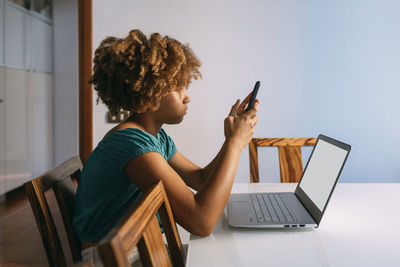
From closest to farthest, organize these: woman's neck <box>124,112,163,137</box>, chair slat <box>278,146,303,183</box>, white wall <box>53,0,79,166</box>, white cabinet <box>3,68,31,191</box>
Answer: woman's neck <box>124,112,163,137</box>, chair slat <box>278,146,303,183</box>, white cabinet <box>3,68,31,191</box>, white wall <box>53,0,79,166</box>

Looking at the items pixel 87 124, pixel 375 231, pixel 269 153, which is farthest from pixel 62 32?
pixel 375 231

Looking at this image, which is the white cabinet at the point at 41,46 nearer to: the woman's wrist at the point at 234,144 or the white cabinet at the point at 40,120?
the white cabinet at the point at 40,120

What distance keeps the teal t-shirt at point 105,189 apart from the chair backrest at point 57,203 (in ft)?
0.10

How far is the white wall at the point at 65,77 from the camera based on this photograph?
15.4ft

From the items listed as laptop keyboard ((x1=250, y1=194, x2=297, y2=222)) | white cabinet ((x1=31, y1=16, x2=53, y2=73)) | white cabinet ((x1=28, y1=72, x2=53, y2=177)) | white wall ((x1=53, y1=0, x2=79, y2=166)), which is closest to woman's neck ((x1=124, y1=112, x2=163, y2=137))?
laptop keyboard ((x1=250, y1=194, x2=297, y2=222))

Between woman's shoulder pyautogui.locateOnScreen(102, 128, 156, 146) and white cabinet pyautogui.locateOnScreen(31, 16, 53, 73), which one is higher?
white cabinet pyautogui.locateOnScreen(31, 16, 53, 73)

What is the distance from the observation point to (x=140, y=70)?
116 centimetres

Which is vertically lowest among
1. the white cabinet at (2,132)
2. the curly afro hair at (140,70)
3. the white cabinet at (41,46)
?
the white cabinet at (2,132)

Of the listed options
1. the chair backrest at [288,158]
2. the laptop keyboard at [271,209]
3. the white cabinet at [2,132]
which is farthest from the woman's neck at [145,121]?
the white cabinet at [2,132]

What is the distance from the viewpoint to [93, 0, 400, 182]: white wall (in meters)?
2.31

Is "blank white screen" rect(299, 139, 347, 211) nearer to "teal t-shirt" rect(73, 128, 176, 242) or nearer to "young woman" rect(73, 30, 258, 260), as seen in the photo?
"young woman" rect(73, 30, 258, 260)

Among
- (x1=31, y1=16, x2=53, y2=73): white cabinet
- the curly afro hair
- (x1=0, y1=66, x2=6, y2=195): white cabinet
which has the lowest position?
(x1=0, y1=66, x2=6, y2=195): white cabinet

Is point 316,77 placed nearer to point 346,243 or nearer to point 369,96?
point 369,96

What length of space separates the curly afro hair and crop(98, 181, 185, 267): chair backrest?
1.41 ft
